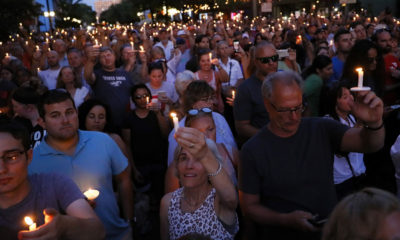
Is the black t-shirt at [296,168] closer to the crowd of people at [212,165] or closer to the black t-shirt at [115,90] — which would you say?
the crowd of people at [212,165]

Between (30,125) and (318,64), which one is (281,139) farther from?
(318,64)

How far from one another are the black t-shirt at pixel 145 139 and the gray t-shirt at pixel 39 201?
2.59 metres

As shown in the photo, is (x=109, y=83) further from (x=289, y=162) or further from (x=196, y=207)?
(x=289, y=162)

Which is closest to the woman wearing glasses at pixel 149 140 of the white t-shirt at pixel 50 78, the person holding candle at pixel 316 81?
the person holding candle at pixel 316 81

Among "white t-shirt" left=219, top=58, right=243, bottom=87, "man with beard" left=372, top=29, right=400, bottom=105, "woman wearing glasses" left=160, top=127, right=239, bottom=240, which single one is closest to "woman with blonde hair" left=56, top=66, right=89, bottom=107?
"white t-shirt" left=219, top=58, right=243, bottom=87

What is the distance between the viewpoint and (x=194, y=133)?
1991 mm

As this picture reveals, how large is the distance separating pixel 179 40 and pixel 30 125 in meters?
5.99

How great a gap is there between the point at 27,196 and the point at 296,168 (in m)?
1.57

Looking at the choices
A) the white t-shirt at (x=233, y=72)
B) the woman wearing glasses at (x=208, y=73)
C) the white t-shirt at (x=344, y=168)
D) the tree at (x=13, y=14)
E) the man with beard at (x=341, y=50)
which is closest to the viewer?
the white t-shirt at (x=344, y=168)

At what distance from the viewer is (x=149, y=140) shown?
4.81 m

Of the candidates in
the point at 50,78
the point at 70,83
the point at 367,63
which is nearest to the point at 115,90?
the point at 70,83

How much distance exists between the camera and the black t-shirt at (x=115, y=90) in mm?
5809

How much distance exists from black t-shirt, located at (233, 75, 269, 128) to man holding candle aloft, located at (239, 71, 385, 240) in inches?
55.8

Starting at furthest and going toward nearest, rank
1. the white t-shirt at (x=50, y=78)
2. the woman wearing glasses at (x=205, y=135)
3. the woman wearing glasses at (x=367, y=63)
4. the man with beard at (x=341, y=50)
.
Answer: the white t-shirt at (x=50, y=78)
the man with beard at (x=341, y=50)
the woman wearing glasses at (x=367, y=63)
the woman wearing glasses at (x=205, y=135)
